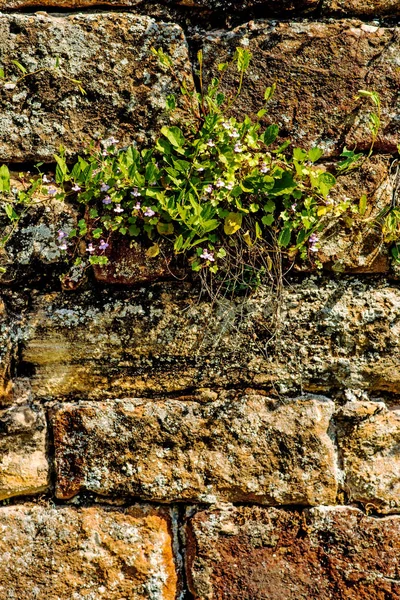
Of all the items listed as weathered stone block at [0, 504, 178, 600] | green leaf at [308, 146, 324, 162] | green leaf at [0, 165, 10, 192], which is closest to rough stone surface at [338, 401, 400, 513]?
weathered stone block at [0, 504, 178, 600]

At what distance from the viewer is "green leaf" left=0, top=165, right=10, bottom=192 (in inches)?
71.7

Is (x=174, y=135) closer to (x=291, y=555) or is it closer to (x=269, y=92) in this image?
(x=269, y=92)

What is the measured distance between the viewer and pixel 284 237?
1.85 metres

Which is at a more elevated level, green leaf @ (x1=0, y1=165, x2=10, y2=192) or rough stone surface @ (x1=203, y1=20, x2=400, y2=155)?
rough stone surface @ (x1=203, y1=20, x2=400, y2=155)

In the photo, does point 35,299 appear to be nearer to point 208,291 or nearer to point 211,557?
point 208,291

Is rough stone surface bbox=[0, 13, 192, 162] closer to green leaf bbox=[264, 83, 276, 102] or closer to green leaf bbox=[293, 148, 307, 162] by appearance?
green leaf bbox=[264, 83, 276, 102]

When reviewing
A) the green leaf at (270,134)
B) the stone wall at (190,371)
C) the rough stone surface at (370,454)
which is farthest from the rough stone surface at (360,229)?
the rough stone surface at (370,454)

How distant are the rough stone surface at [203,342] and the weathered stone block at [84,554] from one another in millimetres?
337

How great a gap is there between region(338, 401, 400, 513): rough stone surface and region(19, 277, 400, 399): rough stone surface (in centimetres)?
8

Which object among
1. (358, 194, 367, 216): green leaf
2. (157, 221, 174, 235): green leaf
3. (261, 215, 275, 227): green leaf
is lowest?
(157, 221, 174, 235): green leaf

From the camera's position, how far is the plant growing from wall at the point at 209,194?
1810 mm

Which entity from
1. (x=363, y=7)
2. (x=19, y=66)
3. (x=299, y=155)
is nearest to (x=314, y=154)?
(x=299, y=155)

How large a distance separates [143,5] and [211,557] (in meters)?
1.63

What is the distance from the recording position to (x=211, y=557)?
1801mm
